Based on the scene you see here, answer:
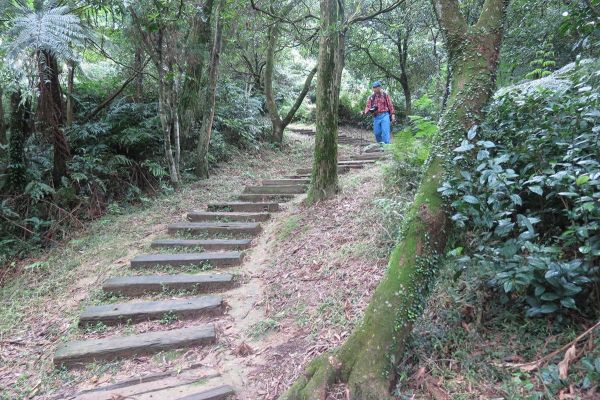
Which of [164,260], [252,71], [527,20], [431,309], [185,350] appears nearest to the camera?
[431,309]

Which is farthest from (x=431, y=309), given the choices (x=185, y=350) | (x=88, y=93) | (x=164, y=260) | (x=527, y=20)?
(x=88, y=93)

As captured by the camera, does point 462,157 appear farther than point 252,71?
No

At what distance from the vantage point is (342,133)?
15.7 m

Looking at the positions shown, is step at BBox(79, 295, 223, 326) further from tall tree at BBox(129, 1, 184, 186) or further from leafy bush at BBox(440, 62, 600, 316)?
tall tree at BBox(129, 1, 184, 186)

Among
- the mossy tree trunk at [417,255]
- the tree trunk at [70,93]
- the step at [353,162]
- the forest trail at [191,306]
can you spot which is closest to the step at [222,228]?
the forest trail at [191,306]

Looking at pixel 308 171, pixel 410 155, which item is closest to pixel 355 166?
pixel 308 171

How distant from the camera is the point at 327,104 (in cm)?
622

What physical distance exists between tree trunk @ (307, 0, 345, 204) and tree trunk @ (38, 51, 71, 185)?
4692mm

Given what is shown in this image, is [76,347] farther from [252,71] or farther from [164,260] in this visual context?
[252,71]

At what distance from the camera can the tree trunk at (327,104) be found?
6.13m

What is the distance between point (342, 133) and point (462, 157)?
13.2m

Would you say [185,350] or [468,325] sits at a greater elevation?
[468,325]

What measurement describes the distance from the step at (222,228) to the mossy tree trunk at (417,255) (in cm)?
366

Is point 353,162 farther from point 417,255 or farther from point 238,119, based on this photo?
point 417,255
